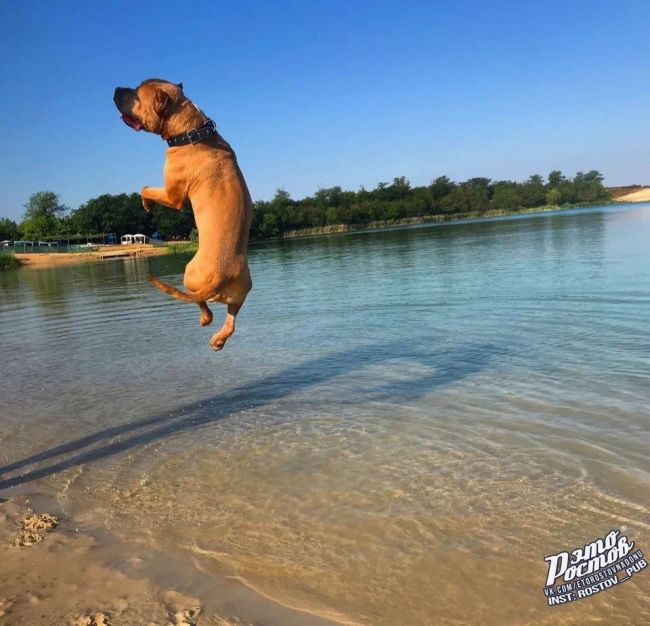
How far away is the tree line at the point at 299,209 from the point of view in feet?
345

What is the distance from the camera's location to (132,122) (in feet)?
15.4

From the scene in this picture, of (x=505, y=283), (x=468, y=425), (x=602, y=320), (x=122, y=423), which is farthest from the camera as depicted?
(x=505, y=283)

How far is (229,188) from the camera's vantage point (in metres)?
4.87

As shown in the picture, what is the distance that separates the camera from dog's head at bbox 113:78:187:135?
465 cm

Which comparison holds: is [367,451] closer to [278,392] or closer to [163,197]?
[278,392]

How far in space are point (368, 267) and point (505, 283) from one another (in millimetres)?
12190

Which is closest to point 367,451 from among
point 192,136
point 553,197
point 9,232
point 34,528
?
point 34,528

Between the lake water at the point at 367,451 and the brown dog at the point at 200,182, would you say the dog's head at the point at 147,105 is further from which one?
the lake water at the point at 367,451

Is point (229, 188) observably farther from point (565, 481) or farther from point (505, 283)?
point (505, 283)

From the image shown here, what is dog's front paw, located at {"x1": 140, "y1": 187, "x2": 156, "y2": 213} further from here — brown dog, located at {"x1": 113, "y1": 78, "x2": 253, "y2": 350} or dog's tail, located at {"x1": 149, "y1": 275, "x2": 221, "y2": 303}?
dog's tail, located at {"x1": 149, "y1": 275, "x2": 221, "y2": 303}

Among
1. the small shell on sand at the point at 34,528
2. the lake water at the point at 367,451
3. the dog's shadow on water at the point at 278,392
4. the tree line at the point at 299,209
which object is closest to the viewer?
the lake water at the point at 367,451

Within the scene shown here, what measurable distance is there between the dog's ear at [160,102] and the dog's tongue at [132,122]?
203 mm

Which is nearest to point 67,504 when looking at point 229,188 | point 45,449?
point 45,449

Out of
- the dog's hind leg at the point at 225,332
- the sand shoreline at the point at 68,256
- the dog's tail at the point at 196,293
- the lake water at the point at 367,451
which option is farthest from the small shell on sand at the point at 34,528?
the sand shoreline at the point at 68,256
